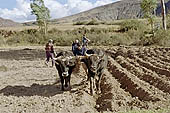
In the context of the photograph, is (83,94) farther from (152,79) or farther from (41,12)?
(41,12)

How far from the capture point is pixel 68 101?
9672mm

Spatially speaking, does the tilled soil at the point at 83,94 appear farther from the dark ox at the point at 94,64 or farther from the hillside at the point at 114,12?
the hillside at the point at 114,12

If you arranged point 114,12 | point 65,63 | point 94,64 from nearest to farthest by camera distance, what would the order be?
point 94,64, point 65,63, point 114,12

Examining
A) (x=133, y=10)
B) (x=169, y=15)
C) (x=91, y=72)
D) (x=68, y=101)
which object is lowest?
(x=68, y=101)

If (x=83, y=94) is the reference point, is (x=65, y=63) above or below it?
above

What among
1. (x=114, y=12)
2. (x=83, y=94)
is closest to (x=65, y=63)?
(x=83, y=94)

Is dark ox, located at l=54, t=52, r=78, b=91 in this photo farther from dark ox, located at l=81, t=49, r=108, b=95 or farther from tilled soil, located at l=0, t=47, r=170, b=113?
tilled soil, located at l=0, t=47, r=170, b=113

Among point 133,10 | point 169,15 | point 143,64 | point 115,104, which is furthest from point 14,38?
point 133,10

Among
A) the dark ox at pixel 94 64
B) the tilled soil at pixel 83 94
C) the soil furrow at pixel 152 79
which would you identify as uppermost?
the dark ox at pixel 94 64

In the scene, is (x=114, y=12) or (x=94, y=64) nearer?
(x=94, y=64)

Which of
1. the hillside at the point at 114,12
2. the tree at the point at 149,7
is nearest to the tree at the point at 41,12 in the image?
the tree at the point at 149,7

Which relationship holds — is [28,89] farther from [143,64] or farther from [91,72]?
[143,64]

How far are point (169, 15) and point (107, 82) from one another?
18.9m

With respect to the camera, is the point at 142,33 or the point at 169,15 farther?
the point at 142,33
